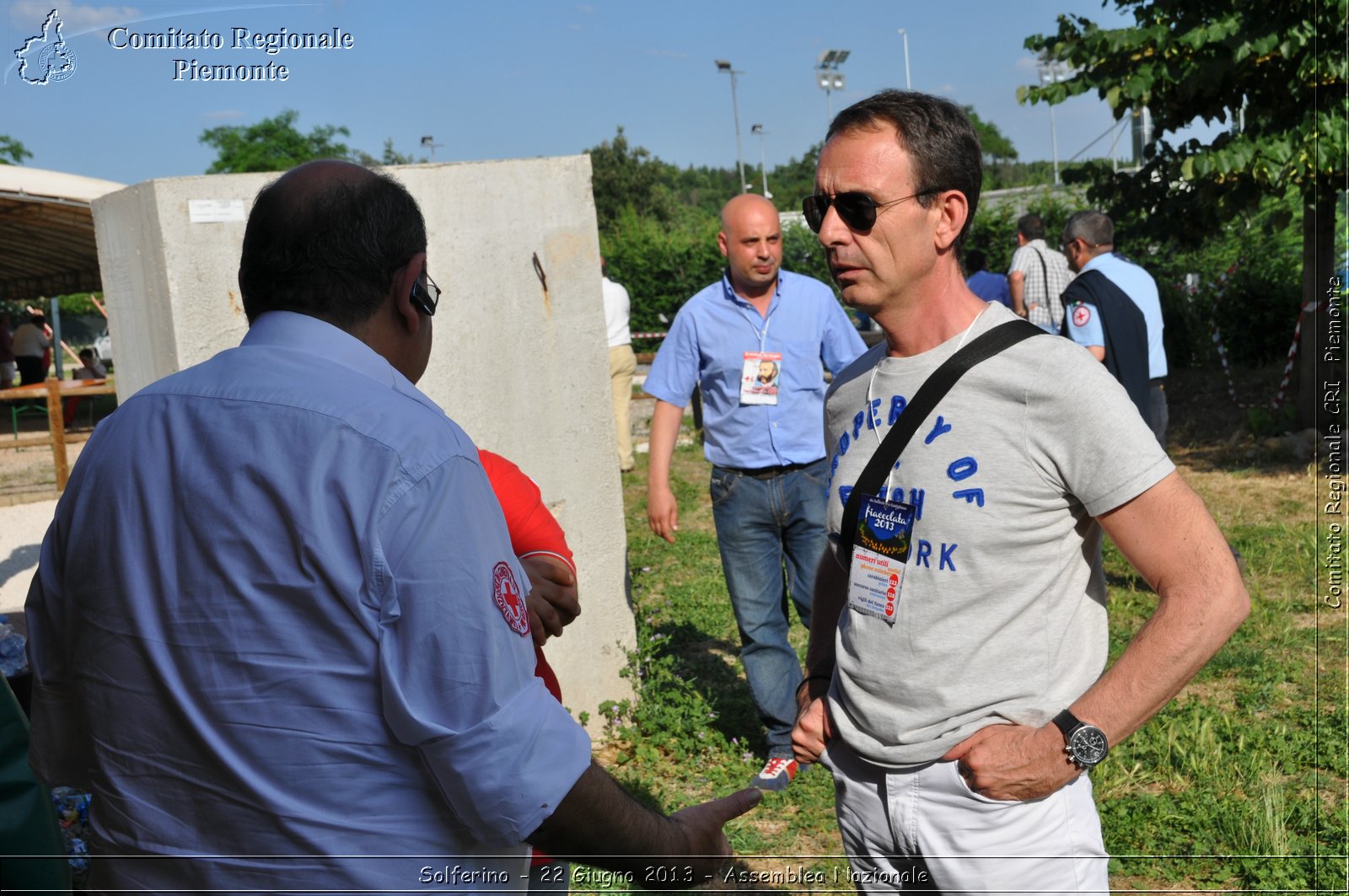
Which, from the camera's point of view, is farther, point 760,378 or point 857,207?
point 760,378

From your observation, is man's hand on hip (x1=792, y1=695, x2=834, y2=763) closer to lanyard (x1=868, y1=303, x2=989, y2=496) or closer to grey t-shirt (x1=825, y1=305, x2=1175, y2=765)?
grey t-shirt (x1=825, y1=305, x2=1175, y2=765)

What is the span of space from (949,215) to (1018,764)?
104cm

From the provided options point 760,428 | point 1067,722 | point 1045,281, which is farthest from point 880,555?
point 1045,281

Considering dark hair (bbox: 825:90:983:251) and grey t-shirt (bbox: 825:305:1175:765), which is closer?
grey t-shirt (bbox: 825:305:1175:765)

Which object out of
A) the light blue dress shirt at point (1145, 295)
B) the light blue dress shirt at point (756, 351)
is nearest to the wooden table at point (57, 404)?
the light blue dress shirt at point (756, 351)

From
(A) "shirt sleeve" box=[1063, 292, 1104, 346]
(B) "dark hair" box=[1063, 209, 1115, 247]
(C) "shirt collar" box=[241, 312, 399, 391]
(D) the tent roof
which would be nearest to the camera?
(C) "shirt collar" box=[241, 312, 399, 391]

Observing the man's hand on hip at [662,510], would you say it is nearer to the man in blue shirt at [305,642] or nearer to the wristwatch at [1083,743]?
the wristwatch at [1083,743]

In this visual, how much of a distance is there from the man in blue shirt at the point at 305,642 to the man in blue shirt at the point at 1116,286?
18.1 ft

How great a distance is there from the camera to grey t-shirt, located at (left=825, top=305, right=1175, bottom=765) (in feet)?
6.06

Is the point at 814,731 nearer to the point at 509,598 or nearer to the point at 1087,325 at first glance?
the point at 509,598

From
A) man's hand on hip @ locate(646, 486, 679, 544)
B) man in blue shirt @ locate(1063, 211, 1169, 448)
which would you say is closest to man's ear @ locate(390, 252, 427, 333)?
man's hand on hip @ locate(646, 486, 679, 544)

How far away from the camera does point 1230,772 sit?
445cm

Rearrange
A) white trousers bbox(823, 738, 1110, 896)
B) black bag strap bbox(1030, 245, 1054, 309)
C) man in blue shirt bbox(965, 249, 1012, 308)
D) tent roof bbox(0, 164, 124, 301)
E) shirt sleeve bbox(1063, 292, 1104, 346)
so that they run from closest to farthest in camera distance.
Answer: white trousers bbox(823, 738, 1110, 896) → shirt sleeve bbox(1063, 292, 1104, 346) → black bag strap bbox(1030, 245, 1054, 309) → man in blue shirt bbox(965, 249, 1012, 308) → tent roof bbox(0, 164, 124, 301)

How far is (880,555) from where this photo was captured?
2.06m
